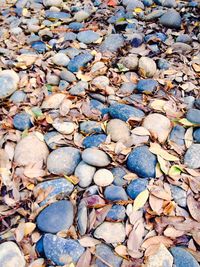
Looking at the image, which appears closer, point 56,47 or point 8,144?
point 8,144

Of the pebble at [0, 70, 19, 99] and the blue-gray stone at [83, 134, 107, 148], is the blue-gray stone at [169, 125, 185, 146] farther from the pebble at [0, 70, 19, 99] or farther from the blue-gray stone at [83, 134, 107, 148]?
the pebble at [0, 70, 19, 99]

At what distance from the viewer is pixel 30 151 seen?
2.03 m

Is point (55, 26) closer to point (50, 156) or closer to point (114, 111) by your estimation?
point (114, 111)

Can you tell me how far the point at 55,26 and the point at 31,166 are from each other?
1.59m

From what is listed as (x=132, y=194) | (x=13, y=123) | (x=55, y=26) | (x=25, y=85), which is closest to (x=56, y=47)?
(x=55, y=26)

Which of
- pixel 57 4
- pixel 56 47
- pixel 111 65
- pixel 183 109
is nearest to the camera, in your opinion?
pixel 183 109

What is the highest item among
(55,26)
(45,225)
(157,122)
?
(55,26)

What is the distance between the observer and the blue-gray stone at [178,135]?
2.07 meters

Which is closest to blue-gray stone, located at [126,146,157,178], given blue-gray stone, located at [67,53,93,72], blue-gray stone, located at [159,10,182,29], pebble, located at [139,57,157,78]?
pebble, located at [139,57,157,78]

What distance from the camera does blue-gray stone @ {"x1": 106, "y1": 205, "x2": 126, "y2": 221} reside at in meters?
1.74

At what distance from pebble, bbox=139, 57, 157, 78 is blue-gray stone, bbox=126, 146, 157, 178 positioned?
79cm

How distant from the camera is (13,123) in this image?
2.22 metres

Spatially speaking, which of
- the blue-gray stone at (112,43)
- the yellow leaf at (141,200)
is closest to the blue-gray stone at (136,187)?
the yellow leaf at (141,200)

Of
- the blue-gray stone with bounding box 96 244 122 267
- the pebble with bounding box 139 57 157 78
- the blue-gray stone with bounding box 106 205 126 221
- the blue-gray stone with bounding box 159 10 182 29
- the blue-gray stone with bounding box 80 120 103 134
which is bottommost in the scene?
the blue-gray stone with bounding box 96 244 122 267
